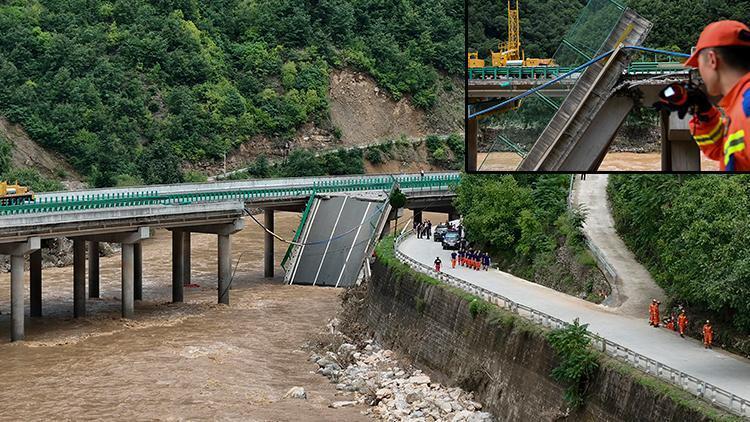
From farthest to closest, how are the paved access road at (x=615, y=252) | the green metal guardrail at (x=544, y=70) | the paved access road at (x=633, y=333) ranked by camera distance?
the paved access road at (x=615, y=252) → the paved access road at (x=633, y=333) → the green metal guardrail at (x=544, y=70)

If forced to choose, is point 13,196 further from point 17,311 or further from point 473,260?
point 473,260

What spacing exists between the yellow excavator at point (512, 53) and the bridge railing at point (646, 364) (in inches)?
336

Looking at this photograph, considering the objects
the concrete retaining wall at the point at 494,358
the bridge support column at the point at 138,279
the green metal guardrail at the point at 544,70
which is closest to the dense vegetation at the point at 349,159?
the bridge support column at the point at 138,279

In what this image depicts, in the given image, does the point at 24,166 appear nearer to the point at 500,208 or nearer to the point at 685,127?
the point at 500,208

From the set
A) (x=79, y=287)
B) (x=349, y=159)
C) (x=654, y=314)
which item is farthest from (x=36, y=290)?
(x=349, y=159)

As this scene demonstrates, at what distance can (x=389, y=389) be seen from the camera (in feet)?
104

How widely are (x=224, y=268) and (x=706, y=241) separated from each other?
93.1 feet

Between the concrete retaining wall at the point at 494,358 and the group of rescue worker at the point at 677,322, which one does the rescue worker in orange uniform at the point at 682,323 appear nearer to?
the group of rescue worker at the point at 677,322

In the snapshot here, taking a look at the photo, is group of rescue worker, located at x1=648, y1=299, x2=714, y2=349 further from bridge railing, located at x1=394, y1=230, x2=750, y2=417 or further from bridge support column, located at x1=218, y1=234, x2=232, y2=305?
bridge support column, located at x1=218, y1=234, x2=232, y2=305

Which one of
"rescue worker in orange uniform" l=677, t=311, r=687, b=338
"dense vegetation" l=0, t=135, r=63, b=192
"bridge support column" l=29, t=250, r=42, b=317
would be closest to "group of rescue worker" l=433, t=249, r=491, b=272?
"rescue worker in orange uniform" l=677, t=311, r=687, b=338

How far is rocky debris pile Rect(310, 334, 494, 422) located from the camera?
28719 mm

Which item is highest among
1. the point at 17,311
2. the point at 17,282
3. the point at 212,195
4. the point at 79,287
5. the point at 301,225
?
the point at 212,195

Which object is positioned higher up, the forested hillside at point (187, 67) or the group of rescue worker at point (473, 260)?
the forested hillside at point (187, 67)

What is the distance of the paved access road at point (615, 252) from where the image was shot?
3155 centimetres
